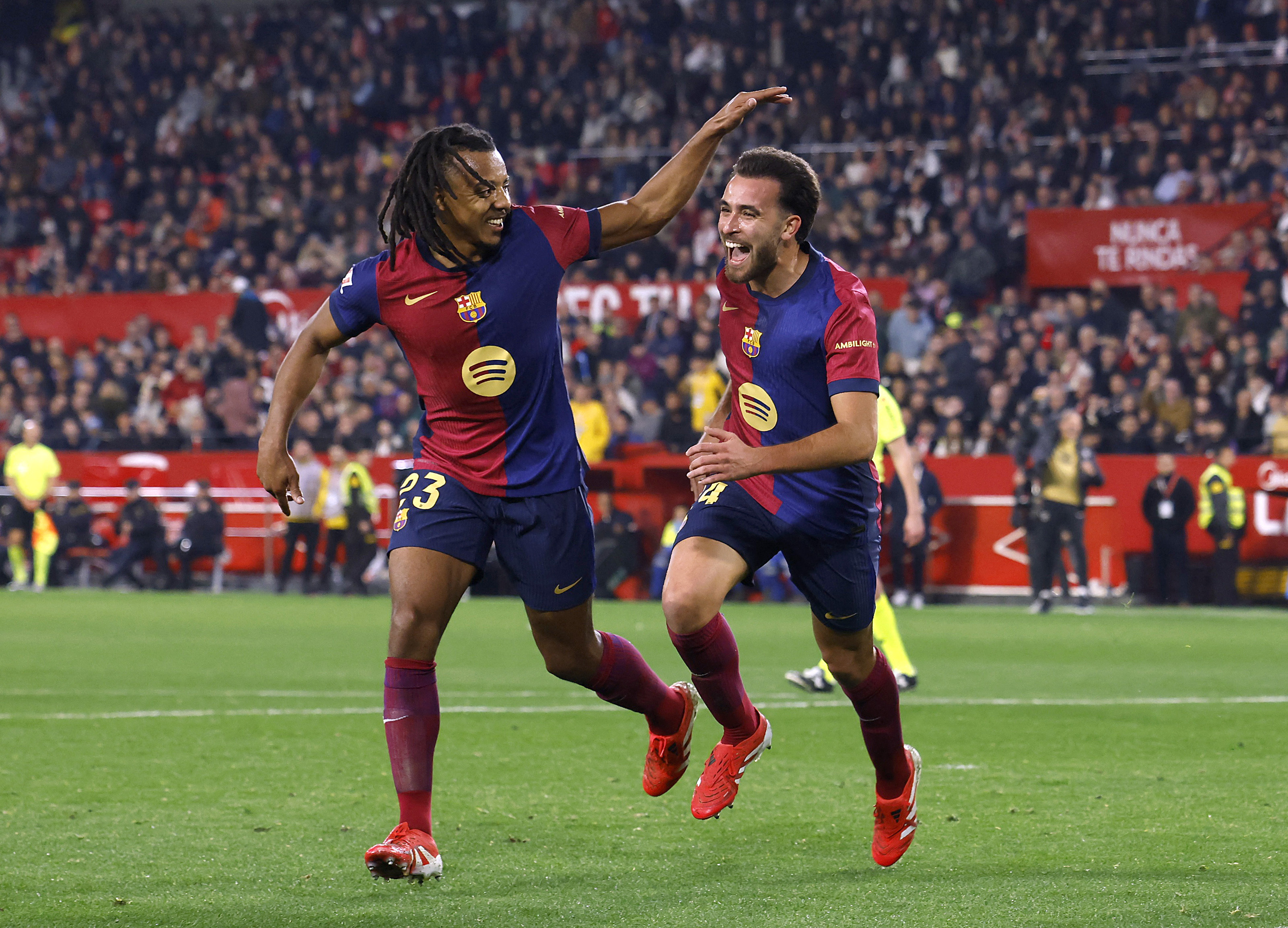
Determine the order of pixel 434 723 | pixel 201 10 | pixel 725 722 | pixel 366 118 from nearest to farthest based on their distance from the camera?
pixel 434 723 < pixel 725 722 < pixel 366 118 < pixel 201 10

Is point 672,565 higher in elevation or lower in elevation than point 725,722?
higher

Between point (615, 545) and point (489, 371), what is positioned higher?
point (489, 371)

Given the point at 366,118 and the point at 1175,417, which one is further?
the point at 366,118

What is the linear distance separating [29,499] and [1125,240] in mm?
15227

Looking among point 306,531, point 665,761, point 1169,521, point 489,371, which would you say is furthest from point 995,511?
point 489,371

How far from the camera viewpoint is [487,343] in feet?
17.9

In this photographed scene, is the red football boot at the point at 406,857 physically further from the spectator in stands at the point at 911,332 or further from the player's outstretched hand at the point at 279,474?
the spectator in stands at the point at 911,332

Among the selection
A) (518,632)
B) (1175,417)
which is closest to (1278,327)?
(1175,417)

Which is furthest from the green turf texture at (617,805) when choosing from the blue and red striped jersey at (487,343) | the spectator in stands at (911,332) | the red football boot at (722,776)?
the spectator in stands at (911,332)

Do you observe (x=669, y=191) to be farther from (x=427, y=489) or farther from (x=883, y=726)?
(x=883, y=726)

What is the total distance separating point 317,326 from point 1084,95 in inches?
884

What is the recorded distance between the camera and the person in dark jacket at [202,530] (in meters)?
21.7

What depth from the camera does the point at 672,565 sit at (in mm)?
5691

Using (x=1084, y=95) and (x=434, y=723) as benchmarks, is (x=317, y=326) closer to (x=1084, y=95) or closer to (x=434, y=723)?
(x=434, y=723)
